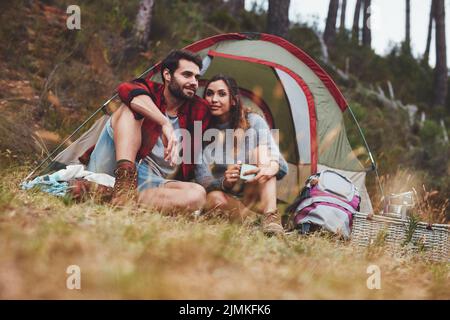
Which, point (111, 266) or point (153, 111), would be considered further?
point (153, 111)

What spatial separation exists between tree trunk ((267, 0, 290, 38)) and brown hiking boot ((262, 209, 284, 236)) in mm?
4105

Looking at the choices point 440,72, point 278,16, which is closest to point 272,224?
point 278,16

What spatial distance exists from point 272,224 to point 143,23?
13.6ft

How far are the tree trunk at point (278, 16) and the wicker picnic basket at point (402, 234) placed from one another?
4.20 metres

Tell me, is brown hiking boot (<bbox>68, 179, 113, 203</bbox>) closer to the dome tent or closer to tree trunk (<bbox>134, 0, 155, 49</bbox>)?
the dome tent

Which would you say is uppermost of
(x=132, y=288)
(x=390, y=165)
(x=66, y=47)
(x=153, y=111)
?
(x=66, y=47)

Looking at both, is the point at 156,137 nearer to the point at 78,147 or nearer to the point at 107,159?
the point at 107,159

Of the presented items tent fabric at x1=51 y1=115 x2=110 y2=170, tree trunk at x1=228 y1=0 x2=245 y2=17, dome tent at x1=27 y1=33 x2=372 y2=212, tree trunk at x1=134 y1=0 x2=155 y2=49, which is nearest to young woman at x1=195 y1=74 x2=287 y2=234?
dome tent at x1=27 y1=33 x2=372 y2=212

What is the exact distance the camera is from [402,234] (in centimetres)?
380

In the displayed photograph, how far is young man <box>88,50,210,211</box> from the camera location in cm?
377

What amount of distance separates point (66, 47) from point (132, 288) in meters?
4.98
